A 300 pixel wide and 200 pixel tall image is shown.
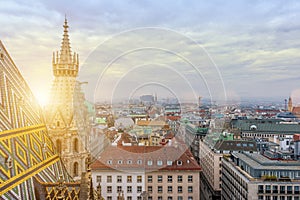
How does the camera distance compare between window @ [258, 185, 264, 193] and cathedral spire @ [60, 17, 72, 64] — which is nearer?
cathedral spire @ [60, 17, 72, 64]

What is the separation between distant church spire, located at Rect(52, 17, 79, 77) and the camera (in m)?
29.3

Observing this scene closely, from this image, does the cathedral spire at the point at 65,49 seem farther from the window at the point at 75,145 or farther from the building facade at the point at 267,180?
the building facade at the point at 267,180

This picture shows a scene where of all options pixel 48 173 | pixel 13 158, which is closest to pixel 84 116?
pixel 48 173

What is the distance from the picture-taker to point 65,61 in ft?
96.6

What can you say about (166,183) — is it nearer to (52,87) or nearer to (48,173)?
(52,87)

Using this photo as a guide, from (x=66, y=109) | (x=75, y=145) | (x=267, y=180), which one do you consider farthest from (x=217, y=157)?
(x=66, y=109)

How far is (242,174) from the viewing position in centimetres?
4806

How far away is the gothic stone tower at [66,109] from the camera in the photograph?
29109 millimetres

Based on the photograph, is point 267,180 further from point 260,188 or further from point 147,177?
point 147,177

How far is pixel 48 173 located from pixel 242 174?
1302 inches

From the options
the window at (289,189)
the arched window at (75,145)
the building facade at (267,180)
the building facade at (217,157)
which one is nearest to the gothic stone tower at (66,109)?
the arched window at (75,145)

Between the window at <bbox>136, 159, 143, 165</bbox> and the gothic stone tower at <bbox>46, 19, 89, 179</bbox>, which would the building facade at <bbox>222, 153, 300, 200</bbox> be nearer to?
the window at <bbox>136, 159, 143, 165</bbox>

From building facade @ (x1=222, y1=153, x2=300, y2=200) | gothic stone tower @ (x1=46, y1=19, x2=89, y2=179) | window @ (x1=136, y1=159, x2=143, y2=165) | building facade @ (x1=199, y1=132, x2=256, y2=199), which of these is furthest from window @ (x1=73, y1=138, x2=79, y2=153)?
Answer: building facade @ (x1=199, y1=132, x2=256, y2=199)

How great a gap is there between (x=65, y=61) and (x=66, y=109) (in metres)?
4.22
